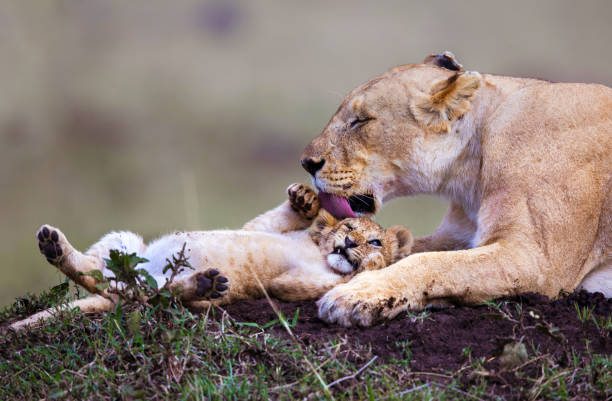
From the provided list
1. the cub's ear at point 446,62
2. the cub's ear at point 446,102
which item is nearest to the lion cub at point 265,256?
the cub's ear at point 446,102

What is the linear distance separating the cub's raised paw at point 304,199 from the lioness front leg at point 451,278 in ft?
3.26

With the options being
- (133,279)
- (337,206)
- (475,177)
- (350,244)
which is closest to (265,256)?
(350,244)

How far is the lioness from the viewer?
3.71 meters

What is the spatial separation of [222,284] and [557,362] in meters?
1.52

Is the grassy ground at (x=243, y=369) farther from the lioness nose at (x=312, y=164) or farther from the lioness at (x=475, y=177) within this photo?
the lioness nose at (x=312, y=164)

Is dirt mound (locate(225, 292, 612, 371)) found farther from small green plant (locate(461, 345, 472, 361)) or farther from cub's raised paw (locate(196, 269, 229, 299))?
cub's raised paw (locate(196, 269, 229, 299))

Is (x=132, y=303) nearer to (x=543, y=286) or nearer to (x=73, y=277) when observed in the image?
(x=73, y=277)

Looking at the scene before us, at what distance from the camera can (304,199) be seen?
4637 millimetres

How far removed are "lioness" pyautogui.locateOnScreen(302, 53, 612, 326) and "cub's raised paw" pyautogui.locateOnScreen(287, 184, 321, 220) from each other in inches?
4.0

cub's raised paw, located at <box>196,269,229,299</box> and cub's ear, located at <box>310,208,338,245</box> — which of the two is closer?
cub's raised paw, located at <box>196,269,229,299</box>

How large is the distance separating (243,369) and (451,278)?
49.8 inches

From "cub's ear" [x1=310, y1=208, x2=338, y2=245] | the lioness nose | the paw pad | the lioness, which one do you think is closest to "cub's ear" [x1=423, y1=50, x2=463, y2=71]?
the lioness

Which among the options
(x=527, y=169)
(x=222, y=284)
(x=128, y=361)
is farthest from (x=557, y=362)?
(x=128, y=361)

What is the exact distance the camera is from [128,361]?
3102 mm
